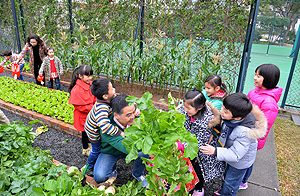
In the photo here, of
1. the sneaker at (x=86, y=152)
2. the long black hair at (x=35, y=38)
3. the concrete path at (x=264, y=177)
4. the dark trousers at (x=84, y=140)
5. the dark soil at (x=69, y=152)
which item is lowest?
the concrete path at (x=264, y=177)

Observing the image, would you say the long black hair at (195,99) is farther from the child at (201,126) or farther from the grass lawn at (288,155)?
the grass lawn at (288,155)

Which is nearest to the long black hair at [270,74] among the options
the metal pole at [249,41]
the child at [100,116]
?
the metal pole at [249,41]

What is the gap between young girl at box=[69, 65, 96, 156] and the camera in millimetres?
2605

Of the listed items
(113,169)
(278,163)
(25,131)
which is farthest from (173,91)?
(25,131)

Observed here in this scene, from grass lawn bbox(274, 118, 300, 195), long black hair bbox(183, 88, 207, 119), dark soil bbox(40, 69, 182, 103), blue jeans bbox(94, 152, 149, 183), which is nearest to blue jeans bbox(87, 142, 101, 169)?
blue jeans bbox(94, 152, 149, 183)

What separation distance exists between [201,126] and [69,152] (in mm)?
2040

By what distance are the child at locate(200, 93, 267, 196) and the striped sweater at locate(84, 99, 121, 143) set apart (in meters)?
0.92

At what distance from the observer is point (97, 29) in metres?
6.21

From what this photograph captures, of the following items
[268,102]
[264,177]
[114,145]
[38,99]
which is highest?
[268,102]

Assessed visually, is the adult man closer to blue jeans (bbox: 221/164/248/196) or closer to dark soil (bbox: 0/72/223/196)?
dark soil (bbox: 0/72/223/196)

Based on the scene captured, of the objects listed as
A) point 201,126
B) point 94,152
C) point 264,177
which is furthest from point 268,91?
point 94,152

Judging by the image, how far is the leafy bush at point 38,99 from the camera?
3.67 meters

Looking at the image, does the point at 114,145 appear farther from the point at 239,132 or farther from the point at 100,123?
the point at 239,132

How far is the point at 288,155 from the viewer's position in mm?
3129
